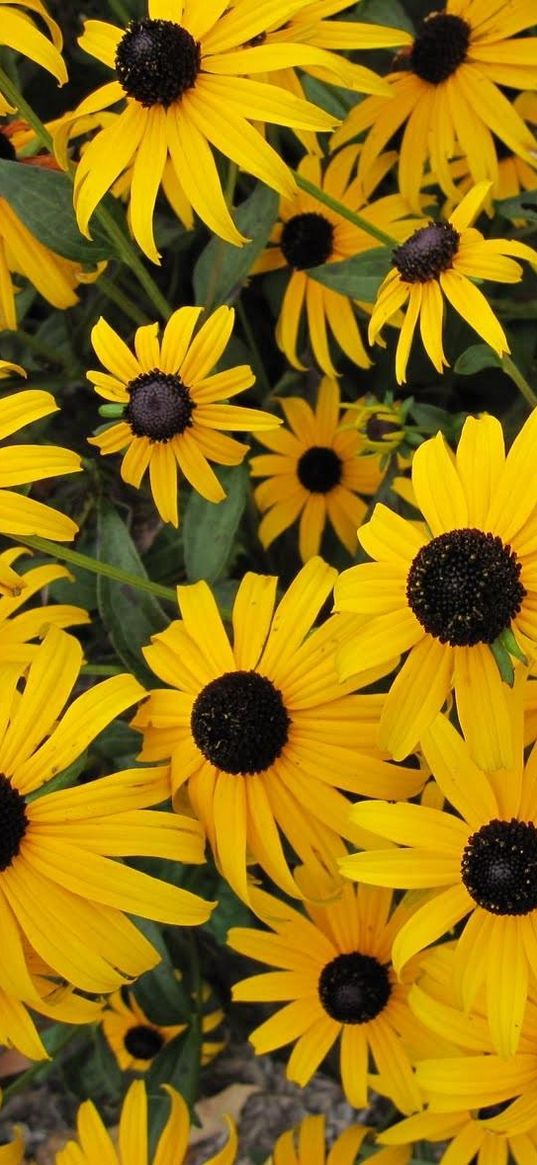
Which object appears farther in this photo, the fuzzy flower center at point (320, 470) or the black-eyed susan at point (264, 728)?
the fuzzy flower center at point (320, 470)

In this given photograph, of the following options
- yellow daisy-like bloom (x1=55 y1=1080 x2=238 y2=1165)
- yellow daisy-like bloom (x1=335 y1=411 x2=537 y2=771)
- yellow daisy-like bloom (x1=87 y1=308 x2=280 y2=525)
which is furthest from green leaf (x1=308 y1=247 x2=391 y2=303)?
yellow daisy-like bloom (x1=55 y1=1080 x2=238 y2=1165)

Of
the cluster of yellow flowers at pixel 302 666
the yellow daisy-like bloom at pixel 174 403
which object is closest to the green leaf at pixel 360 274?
the cluster of yellow flowers at pixel 302 666

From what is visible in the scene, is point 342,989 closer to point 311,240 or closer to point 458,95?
point 311,240

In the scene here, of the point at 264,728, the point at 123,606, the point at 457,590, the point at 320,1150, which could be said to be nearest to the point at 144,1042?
the point at 320,1150

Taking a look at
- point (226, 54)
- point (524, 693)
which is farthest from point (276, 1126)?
point (226, 54)

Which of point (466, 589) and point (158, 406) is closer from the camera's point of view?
point (466, 589)

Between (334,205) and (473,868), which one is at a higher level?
(334,205)

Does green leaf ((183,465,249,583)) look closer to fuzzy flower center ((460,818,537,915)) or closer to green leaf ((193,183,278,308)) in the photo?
green leaf ((193,183,278,308))

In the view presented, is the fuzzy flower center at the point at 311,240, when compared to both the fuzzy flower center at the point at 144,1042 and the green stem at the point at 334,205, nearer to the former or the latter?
the green stem at the point at 334,205
